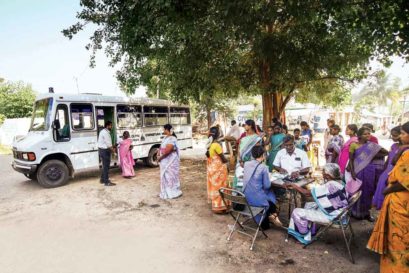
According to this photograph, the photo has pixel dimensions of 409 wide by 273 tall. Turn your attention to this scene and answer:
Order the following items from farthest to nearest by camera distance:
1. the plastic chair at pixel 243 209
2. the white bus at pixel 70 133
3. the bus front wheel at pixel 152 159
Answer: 1. the bus front wheel at pixel 152 159
2. the white bus at pixel 70 133
3. the plastic chair at pixel 243 209

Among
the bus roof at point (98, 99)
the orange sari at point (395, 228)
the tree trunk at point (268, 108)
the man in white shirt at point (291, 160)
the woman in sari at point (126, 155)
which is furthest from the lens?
the tree trunk at point (268, 108)

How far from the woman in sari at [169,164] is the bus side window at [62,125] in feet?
10.8

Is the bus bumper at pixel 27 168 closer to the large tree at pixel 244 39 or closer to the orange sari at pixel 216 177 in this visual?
the large tree at pixel 244 39

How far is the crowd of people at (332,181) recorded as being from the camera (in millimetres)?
2998

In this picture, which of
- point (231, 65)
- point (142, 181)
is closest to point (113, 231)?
point (142, 181)

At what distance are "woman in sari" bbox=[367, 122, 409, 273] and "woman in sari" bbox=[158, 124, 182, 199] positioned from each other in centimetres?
436

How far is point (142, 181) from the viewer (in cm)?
865

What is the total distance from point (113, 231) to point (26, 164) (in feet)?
13.9

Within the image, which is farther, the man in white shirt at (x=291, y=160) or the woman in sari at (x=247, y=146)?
the woman in sari at (x=247, y=146)

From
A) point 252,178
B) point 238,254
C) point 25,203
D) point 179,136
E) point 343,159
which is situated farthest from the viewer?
point 179,136

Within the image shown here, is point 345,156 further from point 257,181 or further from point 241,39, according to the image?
point 241,39

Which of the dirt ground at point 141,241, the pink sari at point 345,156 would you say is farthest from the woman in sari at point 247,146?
the pink sari at point 345,156

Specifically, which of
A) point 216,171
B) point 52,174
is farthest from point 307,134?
point 52,174

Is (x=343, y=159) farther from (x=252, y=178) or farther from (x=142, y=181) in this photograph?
(x=142, y=181)
